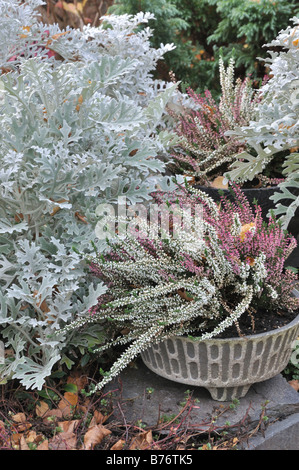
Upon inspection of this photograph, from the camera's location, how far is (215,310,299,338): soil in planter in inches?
62.3

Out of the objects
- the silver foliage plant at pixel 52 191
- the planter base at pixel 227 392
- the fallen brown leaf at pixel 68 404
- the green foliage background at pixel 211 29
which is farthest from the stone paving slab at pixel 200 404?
the green foliage background at pixel 211 29

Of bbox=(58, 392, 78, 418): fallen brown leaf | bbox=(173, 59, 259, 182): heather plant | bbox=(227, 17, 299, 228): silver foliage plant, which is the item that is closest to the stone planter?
bbox=(58, 392, 78, 418): fallen brown leaf

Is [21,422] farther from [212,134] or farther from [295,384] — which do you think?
[212,134]

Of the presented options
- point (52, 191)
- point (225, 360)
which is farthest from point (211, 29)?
point (225, 360)

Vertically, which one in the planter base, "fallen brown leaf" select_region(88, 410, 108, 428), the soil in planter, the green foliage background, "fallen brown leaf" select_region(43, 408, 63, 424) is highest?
the green foliage background

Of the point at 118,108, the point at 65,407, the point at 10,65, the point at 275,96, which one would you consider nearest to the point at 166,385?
the point at 65,407

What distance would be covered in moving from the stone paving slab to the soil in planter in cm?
24

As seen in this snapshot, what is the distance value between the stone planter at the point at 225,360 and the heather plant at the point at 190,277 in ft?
0.19

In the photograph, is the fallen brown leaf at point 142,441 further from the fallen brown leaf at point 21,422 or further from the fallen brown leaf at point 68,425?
the fallen brown leaf at point 21,422

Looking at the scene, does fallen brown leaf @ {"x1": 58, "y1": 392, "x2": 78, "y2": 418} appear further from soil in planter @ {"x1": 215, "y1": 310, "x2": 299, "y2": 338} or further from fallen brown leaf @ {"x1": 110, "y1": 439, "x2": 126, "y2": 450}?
soil in planter @ {"x1": 215, "y1": 310, "x2": 299, "y2": 338}

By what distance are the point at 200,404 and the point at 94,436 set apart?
386 millimetres
